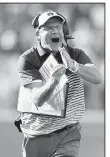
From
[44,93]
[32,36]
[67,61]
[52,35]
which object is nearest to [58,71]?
[67,61]

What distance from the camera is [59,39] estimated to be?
3803 mm

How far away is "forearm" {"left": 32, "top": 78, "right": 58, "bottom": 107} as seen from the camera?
3.61 m

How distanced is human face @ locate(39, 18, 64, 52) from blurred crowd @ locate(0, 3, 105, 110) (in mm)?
7845

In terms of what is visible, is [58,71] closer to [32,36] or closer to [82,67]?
[82,67]

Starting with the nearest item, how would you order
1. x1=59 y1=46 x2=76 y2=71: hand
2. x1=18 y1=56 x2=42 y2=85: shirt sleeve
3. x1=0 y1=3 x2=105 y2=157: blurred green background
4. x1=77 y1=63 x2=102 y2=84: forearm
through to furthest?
x1=59 y1=46 x2=76 y2=71: hand < x1=77 y1=63 x2=102 y2=84: forearm < x1=18 y1=56 x2=42 y2=85: shirt sleeve < x1=0 y1=3 x2=105 y2=157: blurred green background

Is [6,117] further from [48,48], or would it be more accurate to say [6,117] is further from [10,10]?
[48,48]

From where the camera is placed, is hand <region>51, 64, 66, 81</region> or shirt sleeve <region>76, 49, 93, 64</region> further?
shirt sleeve <region>76, 49, 93, 64</region>

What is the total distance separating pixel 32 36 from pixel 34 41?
8.2 inches

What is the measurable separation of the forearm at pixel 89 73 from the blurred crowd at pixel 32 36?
799 cm

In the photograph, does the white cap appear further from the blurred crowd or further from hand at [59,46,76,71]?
the blurred crowd

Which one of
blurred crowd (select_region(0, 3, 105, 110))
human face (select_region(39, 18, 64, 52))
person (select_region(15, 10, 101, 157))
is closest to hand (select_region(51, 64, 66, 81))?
person (select_region(15, 10, 101, 157))

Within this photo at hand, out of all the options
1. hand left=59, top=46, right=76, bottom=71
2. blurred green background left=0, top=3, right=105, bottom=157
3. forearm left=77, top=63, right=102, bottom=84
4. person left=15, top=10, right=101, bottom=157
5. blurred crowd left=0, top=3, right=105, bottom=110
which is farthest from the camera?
blurred crowd left=0, top=3, right=105, bottom=110

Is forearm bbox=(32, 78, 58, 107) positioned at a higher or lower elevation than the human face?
lower

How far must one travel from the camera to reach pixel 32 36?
12.3m
